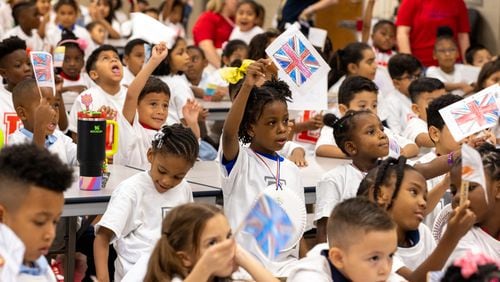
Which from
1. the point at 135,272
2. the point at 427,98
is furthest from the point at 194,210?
the point at 427,98

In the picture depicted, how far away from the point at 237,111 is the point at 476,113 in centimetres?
106

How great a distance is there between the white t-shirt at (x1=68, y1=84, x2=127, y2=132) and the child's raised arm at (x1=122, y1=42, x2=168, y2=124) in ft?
1.10

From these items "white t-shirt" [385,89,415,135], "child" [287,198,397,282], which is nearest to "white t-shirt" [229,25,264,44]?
"white t-shirt" [385,89,415,135]

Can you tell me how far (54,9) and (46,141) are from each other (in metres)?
7.56

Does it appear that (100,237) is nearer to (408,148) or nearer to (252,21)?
(408,148)

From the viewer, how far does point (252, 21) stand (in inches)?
430

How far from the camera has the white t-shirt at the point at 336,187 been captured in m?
4.77

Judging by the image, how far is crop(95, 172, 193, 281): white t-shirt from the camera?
4422 millimetres

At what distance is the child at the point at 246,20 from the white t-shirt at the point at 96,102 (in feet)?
14.2

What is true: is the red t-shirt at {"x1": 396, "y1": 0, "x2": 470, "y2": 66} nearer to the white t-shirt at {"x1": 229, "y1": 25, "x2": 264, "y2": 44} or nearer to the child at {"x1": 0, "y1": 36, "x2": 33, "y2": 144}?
the white t-shirt at {"x1": 229, "y1": 25, "x2": 264, "y2": 44}

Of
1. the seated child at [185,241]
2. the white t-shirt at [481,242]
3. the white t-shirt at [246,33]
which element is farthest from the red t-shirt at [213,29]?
the seated child at [185,241]

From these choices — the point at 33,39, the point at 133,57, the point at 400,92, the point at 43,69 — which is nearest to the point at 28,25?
the point at 33,39

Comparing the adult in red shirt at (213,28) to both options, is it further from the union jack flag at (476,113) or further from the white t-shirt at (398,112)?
the union jack flag at (476,113)

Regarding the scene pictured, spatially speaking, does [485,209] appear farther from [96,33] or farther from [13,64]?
[96,33]
